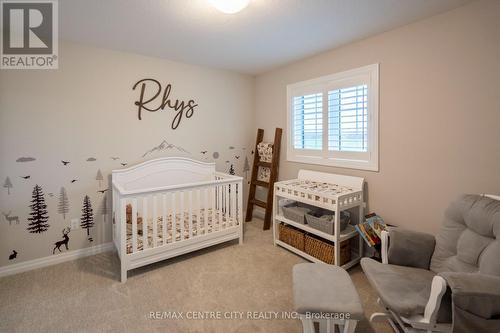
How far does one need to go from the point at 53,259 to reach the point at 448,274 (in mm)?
3334

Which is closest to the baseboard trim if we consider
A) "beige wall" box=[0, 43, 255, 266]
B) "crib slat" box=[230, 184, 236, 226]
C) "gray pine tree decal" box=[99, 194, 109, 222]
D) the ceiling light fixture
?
"beige wall" box=[0, 43, 255, 266]

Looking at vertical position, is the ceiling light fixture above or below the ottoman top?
above

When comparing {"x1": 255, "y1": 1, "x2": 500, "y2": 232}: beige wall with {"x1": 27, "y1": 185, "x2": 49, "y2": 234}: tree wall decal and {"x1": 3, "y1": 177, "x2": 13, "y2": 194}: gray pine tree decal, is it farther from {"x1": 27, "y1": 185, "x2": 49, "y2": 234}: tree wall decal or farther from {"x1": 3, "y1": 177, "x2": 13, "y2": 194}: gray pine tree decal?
{"x1": 3, "y1": 177, "x2": 13, "y2": 194}: gray pine tree decal

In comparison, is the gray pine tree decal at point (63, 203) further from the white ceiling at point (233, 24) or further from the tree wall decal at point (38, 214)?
the white ceiling at point (233, 24)

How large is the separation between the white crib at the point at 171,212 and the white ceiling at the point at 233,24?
4.45ft

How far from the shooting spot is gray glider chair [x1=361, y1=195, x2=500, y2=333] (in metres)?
1.18

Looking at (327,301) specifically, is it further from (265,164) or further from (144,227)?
(265,164)

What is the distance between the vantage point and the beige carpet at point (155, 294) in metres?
1.71

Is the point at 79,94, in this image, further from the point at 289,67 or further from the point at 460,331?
the point at 460,331

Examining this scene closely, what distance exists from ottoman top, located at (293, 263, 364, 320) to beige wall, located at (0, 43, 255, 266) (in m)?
2.34

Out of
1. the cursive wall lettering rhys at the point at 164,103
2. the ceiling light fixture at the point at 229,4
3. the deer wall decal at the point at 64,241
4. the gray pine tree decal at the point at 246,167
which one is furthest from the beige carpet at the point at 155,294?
the ceiling light fixture at the point at 229,4

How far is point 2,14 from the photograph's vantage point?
200cm

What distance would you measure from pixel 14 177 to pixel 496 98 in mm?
4070

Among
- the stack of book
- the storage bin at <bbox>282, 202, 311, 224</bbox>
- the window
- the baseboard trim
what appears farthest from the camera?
the storage bin at <bbox>282, 202, 311, 224</bbox>
